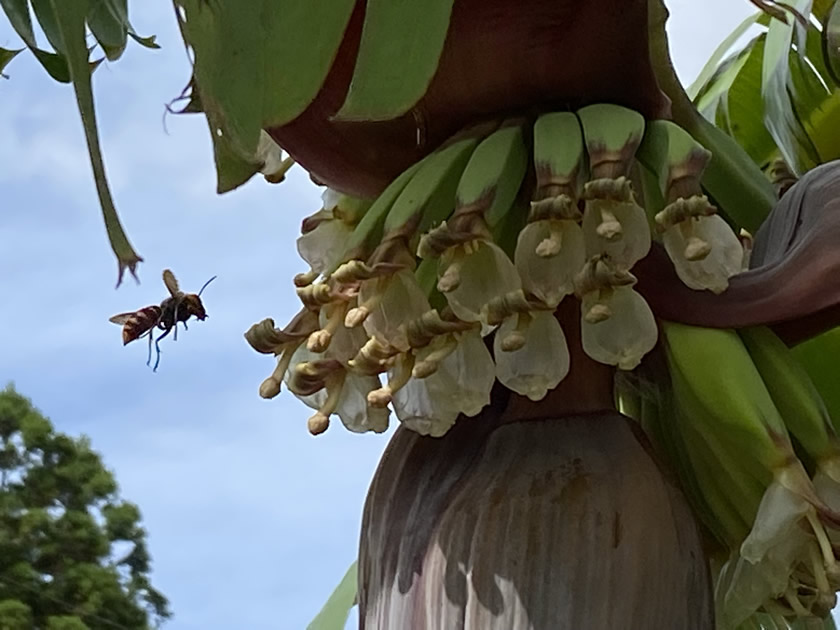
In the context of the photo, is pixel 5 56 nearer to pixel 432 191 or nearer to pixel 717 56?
pixel 432 191

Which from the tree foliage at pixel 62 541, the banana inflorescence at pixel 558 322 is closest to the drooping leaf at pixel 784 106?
the banana inflorescence at pixel 558 322

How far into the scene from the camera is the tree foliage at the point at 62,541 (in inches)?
142

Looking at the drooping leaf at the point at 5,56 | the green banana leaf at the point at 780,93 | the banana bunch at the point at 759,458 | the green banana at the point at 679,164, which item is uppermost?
the green banana leaf at the point at 780,93

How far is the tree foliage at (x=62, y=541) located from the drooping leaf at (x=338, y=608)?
3264 millimetres

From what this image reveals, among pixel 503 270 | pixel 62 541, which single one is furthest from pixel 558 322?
pixel 62 541

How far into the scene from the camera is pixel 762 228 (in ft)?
1.07

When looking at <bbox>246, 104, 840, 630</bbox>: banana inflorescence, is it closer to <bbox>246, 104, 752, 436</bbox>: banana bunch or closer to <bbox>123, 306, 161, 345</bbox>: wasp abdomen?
<bbox>246, 104, 752, 436</bbox>: banana bunch

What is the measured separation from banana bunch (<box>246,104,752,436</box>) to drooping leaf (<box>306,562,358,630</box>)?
244 millimetres

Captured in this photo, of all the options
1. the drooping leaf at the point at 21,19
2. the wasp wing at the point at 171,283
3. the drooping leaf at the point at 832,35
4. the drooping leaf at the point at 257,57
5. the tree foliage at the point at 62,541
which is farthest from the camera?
the tree foliage at the point at 62,541

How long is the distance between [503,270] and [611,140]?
5cm

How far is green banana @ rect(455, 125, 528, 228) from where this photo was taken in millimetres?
291

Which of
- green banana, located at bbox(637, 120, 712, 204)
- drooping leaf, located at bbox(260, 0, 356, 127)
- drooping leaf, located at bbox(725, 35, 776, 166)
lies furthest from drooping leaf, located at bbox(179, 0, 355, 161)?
drooping leaf, located at bbox(725, 35, 776, 166)

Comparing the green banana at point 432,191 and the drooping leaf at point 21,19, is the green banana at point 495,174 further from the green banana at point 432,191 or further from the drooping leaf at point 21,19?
the drooping leaf at point 21,19

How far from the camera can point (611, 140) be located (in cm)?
29
